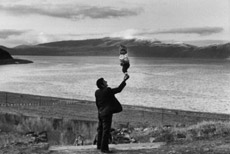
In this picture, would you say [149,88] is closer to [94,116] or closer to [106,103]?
[94,116]

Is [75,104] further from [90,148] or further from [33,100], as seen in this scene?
[90,148]

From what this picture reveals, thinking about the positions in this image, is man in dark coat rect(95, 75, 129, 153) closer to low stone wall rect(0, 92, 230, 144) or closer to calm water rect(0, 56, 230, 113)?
low stone wall rect(0, 92, 230, 144)

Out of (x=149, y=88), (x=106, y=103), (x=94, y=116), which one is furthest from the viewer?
(x=149, y=88)

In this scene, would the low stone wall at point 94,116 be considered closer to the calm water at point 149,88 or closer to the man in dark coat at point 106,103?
the man in dark coat at point 106,103

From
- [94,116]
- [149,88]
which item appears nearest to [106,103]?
→ [94,116]

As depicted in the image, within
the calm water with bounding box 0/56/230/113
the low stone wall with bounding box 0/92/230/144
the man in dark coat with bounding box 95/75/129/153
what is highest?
the man in dark coat with bounding box 95/75/129/153

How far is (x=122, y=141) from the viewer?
10.1 meters

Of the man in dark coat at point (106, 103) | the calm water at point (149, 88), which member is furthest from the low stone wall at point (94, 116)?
the calm water at point (149, 88)

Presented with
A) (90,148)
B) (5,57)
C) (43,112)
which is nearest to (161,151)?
(90,148)

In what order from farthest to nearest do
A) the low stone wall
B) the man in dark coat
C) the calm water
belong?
the calm water → the low stone wall → the man in dark coat

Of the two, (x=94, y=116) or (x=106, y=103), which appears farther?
(x=94, y=116)

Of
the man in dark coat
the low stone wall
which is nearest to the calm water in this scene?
the low stone wall

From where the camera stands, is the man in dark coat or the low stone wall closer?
the man in dark coat

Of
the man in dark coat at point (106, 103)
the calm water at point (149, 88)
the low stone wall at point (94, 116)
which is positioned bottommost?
the calm water at point (149, 88)
